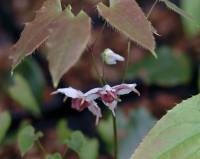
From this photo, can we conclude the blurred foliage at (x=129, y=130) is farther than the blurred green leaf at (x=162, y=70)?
No

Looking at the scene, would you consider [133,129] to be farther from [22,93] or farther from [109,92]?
[109,92]

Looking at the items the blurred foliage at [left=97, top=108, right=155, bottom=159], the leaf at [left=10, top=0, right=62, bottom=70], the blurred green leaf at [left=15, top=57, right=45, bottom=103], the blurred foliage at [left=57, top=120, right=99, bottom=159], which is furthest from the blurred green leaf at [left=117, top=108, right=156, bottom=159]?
the leaf at [left=10, top=0, right=62, bottom=70]

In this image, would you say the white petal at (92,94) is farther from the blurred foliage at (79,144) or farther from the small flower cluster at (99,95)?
the blurred foliage at (79,144)

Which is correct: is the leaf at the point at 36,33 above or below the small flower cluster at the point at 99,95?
above

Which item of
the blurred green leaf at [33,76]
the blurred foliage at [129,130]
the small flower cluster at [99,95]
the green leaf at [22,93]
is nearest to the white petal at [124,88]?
the small flower cluster at [99,95]

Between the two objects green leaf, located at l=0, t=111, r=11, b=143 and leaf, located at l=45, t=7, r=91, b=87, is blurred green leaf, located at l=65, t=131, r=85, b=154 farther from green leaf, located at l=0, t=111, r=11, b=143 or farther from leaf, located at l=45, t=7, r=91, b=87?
leaf, located at l=45, t=7, r=91, b=87

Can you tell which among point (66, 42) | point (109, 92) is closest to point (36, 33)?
point (66, 42)
